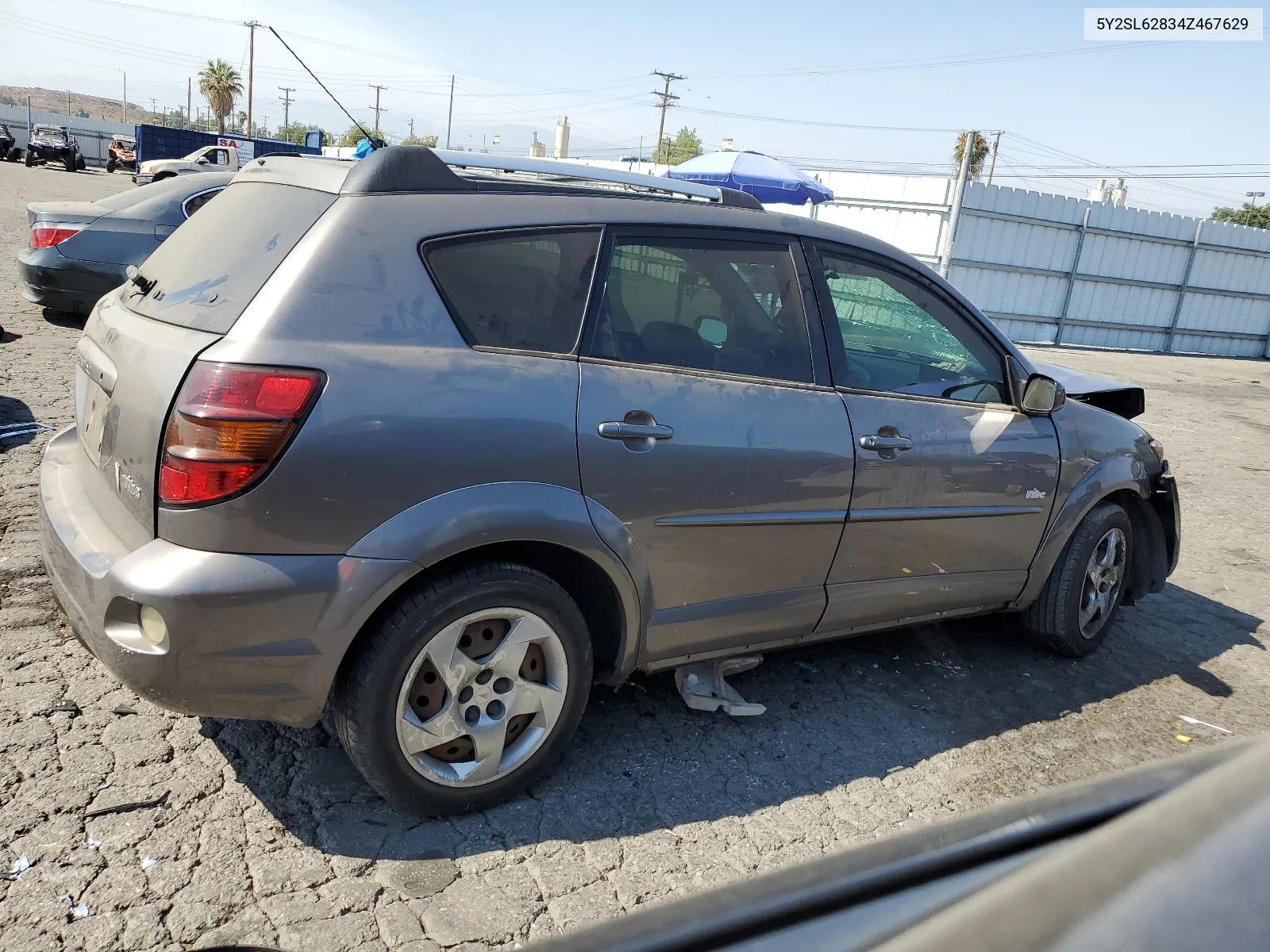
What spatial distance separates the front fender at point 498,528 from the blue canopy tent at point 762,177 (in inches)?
518

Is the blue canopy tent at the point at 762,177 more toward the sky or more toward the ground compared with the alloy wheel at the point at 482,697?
more toward the sky

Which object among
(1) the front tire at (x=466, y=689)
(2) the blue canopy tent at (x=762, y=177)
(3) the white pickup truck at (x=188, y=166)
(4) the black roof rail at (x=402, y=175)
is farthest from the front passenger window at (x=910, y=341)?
(2) the blue canopy tent at (x=762, y=177)

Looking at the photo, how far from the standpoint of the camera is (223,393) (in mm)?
2430

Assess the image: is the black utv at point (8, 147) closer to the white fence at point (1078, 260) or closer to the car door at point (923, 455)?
the white fence at point (1078, 260)

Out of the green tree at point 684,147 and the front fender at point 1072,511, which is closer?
the front fender at point 1072,511

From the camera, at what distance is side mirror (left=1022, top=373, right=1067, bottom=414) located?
3861mm

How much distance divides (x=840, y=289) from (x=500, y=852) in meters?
2.27

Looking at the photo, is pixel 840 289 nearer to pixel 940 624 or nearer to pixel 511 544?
pixel 511 544

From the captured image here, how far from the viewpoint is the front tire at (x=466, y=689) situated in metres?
2.63

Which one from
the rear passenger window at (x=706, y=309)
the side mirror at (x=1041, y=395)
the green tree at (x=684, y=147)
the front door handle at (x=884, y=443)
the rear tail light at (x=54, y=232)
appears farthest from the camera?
the green tree at (x=684, y=147)

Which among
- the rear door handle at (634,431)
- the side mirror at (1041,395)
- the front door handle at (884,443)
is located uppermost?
the side mirror at (1041,395)

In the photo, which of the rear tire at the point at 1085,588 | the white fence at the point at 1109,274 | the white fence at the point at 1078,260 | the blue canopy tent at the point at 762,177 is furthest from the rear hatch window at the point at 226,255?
the white fence at the point at 1109,274

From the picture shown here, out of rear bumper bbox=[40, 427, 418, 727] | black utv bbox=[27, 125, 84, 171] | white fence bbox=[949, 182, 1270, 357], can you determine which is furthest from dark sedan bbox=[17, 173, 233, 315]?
black utv bbox=[27, 125, 84, 171]

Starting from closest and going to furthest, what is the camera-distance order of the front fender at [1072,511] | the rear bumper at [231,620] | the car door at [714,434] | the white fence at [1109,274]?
1. the rear bumper at [231,620]
2. the car door at [714,434]
3. the front fender at [1072,511]
4. the white fence at [1109,274]
